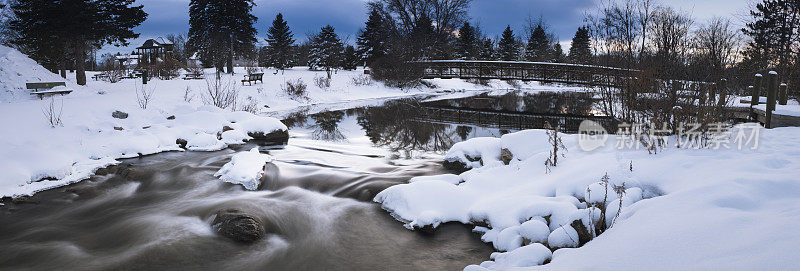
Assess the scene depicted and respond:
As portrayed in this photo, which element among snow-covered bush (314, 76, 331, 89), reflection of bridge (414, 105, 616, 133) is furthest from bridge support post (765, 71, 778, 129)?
snow-covered bush (314, 76, 331, 89)

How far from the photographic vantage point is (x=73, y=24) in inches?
754

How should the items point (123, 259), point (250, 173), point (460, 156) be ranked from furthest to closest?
point (460, 156), point (250, 173), point (123, 259)

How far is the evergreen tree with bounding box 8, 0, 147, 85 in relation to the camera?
18906 mm

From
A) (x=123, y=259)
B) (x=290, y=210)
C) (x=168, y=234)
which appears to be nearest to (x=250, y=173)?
(x=290, y=210)

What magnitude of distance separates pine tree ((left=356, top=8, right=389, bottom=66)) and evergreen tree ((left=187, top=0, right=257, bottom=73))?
1516 centimetres

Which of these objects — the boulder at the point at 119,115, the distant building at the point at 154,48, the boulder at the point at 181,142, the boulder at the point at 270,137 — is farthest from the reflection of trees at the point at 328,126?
the distant building at the point at 154,48

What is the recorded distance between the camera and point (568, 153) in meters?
7.91

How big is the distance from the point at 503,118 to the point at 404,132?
712 cm

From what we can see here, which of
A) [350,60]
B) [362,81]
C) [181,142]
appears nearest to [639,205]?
[181,142]

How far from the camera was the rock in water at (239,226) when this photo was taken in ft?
19.0

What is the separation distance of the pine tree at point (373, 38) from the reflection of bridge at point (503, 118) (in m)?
24.2

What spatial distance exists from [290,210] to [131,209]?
2617 millimetres

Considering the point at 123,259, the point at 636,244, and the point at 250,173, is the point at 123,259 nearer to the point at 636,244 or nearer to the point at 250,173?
the point at 250,173

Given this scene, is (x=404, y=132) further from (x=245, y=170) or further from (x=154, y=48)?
(x=154, y=48)
